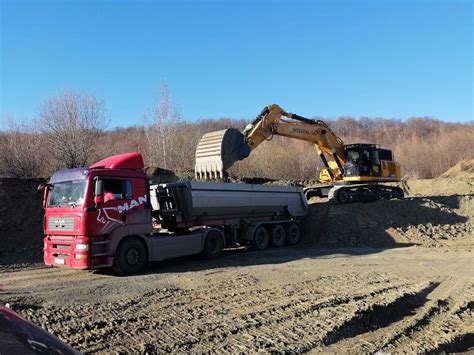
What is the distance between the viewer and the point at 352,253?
1492 cm

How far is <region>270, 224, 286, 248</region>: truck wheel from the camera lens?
16.4 meters

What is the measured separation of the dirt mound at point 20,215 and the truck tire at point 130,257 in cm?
693

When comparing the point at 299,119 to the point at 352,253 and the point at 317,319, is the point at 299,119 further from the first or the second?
the point at 317,319

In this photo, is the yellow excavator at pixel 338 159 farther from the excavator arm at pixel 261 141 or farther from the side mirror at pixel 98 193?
the side mirror at pixel 98 193

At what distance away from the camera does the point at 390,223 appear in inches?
724

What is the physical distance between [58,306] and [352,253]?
1006 centimetres

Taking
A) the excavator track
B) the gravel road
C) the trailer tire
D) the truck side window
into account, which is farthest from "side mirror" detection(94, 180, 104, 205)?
the trailer tire

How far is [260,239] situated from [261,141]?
372 centimetres

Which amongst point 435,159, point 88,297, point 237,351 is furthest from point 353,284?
point 435,159

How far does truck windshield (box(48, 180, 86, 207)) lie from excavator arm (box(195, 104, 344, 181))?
5.38m

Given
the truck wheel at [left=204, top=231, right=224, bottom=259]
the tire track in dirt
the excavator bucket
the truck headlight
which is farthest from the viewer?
the excavator bucket

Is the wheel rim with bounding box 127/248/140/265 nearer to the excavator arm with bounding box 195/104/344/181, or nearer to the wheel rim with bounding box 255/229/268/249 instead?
the excavator arm with bounding box 195/104/344/181

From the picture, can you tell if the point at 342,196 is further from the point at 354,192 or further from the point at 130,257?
the point at 130,257

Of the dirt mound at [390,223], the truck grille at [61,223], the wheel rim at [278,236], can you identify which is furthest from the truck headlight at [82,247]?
the dirt mound at [390,223]
